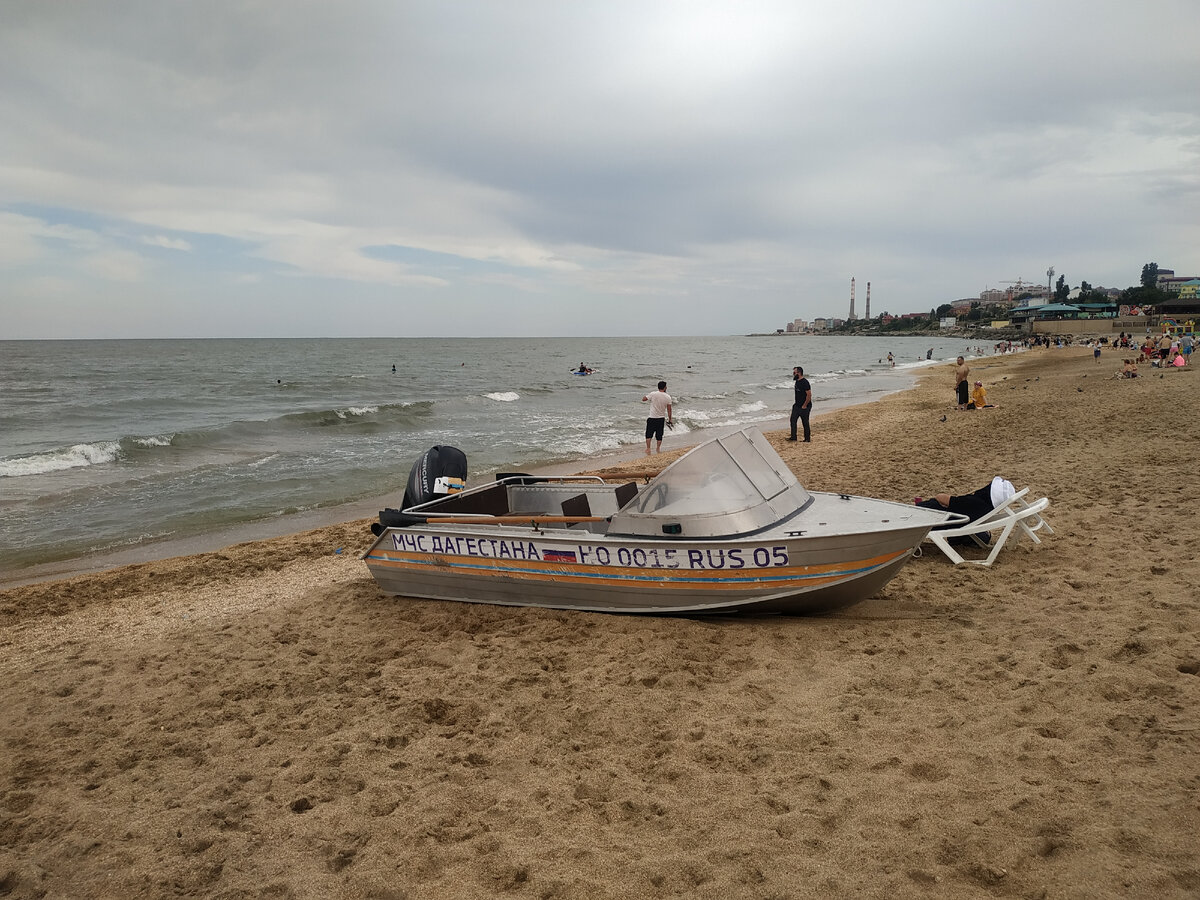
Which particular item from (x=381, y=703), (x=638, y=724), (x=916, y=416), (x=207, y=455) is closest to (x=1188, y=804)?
(x=638, y=724)

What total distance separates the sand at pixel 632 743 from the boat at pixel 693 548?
0.26m

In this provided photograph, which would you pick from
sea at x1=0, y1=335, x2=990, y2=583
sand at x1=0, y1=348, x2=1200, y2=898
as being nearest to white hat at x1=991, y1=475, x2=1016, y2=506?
sand at x1=0, y1=348, x2=1200, y2=898

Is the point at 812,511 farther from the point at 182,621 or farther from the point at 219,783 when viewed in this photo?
the point at 182,621

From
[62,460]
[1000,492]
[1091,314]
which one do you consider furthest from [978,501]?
[1091,314]

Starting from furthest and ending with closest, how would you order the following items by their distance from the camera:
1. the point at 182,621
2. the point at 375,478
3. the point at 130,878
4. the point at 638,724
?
the point at 375,478 < the point at 182,621 < the point at 638,724 < the point at 130,878

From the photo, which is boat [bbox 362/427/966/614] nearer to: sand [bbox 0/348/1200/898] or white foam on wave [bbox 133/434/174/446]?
sand [bbox 0/348/1200/898]

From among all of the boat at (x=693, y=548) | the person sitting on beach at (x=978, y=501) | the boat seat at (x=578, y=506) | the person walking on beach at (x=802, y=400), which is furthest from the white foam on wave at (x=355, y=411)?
the person sitting on beach at (x=978, y=501)

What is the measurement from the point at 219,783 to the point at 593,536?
3208 millimetres

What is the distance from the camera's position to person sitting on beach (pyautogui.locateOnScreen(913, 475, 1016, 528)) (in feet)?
23.5

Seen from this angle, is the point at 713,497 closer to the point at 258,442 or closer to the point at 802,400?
the point at 802,400

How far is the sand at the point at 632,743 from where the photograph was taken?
3141 mm

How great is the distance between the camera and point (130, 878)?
3.42m

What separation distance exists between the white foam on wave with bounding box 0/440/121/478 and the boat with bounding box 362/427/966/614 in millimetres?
16236

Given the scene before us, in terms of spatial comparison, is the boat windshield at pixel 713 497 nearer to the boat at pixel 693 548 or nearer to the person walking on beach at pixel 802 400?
the boat at pixel 693 548
